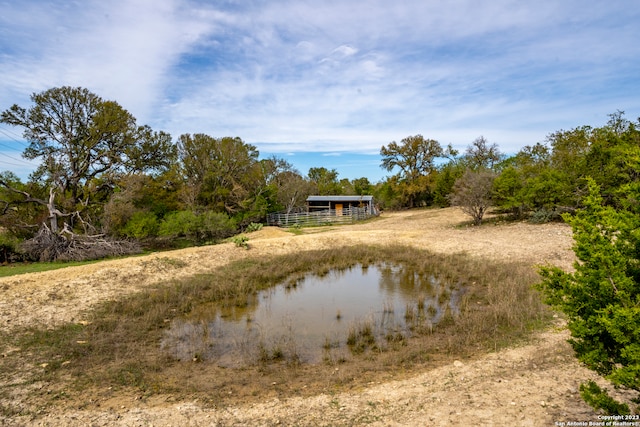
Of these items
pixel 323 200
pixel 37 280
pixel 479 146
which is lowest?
pixel 37 280

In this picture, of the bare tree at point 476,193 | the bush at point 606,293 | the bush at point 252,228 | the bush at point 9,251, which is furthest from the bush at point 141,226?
the bush at point 606,293

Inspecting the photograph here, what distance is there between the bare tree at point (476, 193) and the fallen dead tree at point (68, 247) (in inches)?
861

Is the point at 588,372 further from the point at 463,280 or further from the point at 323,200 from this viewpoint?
the point at 323,200

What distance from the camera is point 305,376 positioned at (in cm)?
638

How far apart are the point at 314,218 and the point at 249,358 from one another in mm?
29795

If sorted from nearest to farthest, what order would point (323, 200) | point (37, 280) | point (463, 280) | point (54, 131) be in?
1. point (37, 280)
2. point (463, 280)
3. point (54, 131)
4. point (323, 200)

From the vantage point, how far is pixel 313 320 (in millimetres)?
9695

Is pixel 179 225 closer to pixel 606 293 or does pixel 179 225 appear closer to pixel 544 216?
pixel 606 293

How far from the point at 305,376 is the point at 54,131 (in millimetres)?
23728

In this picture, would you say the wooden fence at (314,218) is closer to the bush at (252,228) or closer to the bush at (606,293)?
the bush at (252,228)

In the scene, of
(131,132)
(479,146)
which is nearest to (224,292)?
(131,132)

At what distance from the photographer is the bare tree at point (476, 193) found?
24050mm

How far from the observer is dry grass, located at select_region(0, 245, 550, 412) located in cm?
616

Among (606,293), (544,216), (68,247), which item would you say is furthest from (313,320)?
(544,216)
